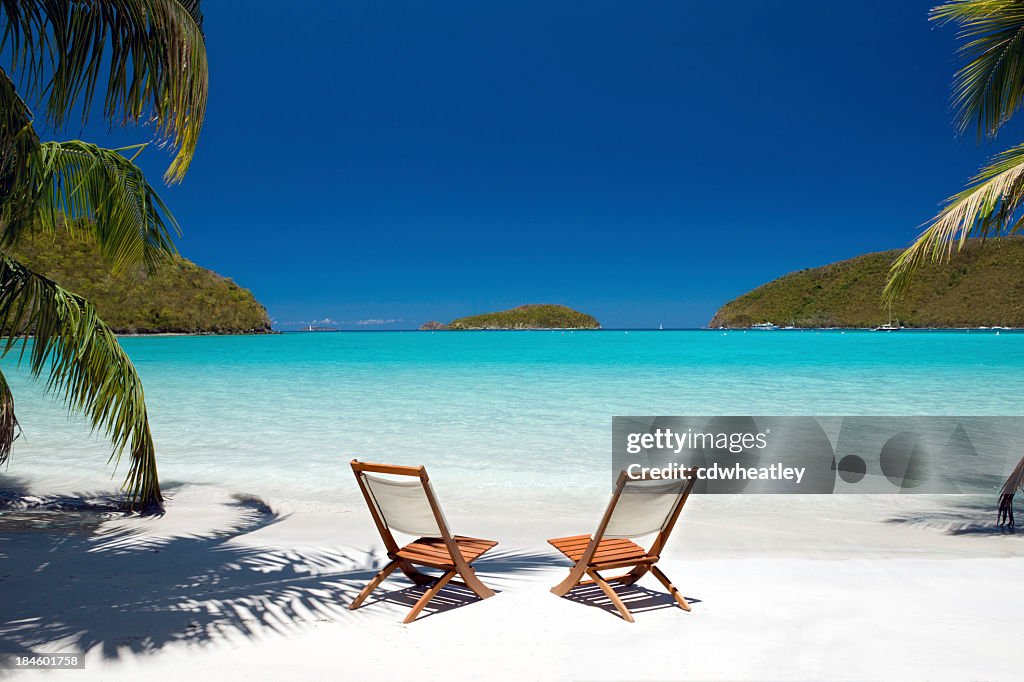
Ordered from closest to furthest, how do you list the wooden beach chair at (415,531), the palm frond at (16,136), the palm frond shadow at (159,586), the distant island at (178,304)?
the palm frond at (16,136), the palm frond shadow at (159,586), the wooden beach chair at (415,531), the distant island at (178,304)

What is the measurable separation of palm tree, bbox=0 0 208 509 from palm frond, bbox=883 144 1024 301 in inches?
195

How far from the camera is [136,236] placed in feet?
15.5

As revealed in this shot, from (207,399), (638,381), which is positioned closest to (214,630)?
(207,399)

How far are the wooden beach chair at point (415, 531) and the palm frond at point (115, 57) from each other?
201 cm

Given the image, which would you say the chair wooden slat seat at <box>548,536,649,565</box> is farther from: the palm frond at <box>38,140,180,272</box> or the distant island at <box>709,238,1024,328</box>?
the distant island at <box>709,238,1024,328</box>

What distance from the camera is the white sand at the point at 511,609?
105 inches

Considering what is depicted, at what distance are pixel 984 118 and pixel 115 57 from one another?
6.26 metres

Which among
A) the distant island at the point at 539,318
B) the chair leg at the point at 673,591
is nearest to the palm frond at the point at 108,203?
the chair leg at the point at 673,591

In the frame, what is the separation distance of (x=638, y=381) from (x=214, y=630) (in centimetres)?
1983

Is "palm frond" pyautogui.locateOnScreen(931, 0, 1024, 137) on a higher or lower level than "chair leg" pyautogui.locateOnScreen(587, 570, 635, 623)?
higher

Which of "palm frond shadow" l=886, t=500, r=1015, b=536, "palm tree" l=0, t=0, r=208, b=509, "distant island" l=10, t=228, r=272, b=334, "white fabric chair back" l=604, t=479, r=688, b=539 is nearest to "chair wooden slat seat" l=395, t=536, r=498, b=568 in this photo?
"white fabric chair back" l=604, t=479, r=688, b=539

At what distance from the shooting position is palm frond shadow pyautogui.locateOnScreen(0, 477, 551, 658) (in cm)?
290

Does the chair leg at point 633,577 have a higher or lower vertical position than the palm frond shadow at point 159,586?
higher

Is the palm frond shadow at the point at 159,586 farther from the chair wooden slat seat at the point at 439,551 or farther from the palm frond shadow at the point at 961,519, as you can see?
the palm frond shadow at the point at 961,519
